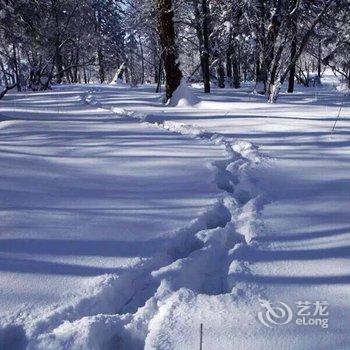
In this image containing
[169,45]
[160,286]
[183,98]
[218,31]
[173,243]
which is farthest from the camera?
[218,31]

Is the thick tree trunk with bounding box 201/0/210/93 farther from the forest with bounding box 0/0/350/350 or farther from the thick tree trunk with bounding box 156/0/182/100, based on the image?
the forest with bounding box 0/0/350/350

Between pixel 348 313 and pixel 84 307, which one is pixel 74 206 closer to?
pixel 84 307

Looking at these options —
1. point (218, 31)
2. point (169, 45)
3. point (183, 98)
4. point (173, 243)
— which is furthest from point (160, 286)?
point (218, 31)

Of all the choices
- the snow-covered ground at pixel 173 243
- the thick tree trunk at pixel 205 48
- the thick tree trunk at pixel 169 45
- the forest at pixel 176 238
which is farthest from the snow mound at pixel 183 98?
the thick tree trunk at pixel 205 48

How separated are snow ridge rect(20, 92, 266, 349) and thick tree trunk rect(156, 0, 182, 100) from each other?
8.61 metres

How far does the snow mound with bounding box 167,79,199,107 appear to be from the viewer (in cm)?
1158

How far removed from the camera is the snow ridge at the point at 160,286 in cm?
219

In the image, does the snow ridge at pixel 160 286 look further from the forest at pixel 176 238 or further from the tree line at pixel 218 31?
the tree line at pixel 218 31

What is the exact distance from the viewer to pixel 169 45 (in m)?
12.1

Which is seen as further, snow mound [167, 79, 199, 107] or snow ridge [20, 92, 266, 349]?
snow mound [167, 79, 199, 107]

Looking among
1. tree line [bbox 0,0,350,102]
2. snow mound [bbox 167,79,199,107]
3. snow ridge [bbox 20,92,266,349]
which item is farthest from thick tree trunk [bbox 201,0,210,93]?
snow ridge [bbox 20,92,266,349]

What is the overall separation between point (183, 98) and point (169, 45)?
5.07 ft

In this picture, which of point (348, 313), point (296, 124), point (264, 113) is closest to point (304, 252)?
point (348, 313)

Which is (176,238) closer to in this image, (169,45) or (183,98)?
(183,98)
